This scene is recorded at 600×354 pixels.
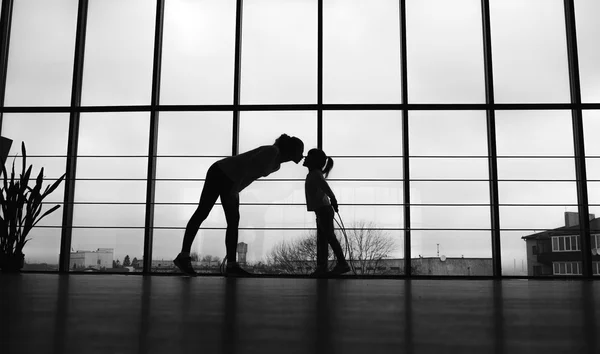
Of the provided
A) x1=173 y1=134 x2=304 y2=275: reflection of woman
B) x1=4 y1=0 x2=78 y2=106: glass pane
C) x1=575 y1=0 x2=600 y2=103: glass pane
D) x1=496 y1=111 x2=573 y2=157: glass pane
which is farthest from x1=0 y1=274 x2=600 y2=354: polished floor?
x1=4 y1=0 x2=78 y2=106: glass pane

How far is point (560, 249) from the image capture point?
183 inches

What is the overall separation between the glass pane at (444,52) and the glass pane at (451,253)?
1161mm

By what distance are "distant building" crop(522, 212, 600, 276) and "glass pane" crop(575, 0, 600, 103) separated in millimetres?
1092

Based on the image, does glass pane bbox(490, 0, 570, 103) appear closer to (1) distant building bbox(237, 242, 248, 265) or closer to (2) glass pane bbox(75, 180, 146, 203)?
(1) distant building bbox(237, 242, 248, 265)

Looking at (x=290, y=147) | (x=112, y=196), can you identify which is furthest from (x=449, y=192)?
(x=112, y=196)

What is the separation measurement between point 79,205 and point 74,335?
4.86 meters

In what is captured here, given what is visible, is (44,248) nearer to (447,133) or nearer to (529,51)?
(447,133)

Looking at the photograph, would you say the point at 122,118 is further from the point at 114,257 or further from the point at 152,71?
the point at 114,257

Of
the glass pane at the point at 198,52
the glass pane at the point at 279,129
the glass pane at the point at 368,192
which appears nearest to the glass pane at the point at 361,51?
the glass pane at the point at 279,129

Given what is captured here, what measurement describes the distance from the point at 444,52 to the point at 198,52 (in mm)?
2220

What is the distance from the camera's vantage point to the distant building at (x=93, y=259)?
4.83m

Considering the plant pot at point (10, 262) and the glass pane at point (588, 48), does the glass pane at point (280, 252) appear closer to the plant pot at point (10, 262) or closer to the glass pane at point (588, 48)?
the plant pot at point (10, 262)

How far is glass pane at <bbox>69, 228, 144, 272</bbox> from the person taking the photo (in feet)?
15.8

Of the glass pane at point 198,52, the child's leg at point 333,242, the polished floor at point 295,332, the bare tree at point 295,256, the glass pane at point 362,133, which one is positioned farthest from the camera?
the glass pane at point 198,52
